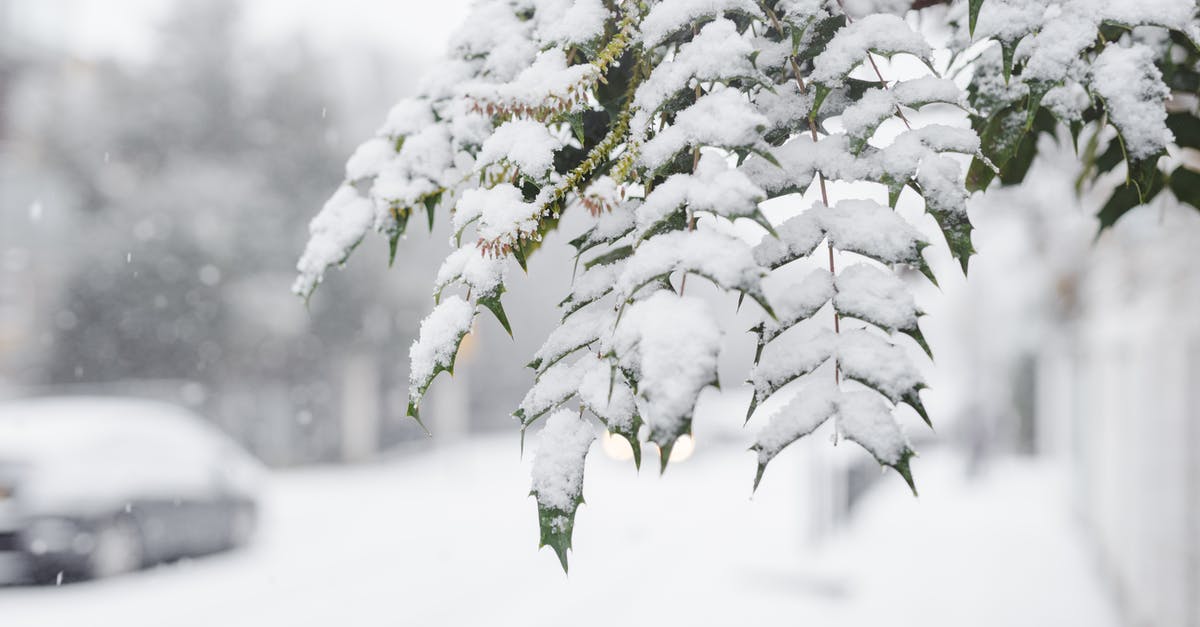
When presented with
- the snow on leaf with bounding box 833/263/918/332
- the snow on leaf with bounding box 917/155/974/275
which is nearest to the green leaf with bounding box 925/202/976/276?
the snow on leaf with bounding box 917/155/974/275

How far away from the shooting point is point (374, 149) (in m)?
1.60

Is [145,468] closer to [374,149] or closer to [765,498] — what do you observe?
[374,149]

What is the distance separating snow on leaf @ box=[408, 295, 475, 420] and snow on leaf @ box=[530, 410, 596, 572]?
0.48 ft

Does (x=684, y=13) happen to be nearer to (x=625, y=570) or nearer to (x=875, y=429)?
(x=875, y=429)

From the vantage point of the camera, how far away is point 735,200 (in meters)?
0.93

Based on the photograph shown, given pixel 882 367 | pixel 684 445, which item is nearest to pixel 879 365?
pixel 882 367

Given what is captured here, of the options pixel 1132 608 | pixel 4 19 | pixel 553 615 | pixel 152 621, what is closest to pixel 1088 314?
pixel 1132 608

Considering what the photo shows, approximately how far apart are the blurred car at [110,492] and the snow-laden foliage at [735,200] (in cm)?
849

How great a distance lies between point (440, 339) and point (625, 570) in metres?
9.25

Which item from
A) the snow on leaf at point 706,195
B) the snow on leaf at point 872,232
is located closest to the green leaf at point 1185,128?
the snow on leaf at point 872,232

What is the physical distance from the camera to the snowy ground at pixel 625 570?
316 inches

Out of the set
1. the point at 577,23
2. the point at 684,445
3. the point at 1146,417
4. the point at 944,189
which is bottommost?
the point at 944,189

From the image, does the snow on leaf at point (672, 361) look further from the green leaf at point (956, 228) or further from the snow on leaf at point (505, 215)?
the green leaf at point (956, 228)

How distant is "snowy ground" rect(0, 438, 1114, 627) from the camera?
8031 millimetres
